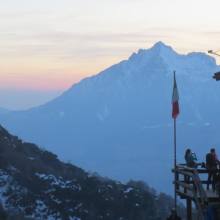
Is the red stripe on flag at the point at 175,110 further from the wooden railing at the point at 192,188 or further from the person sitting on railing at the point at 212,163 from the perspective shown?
the person sitting on railing at the point at 212,163

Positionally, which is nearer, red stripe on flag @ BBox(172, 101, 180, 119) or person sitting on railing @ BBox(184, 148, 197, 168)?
person sitting on railing @ BBox(184, 148, 197, 168)

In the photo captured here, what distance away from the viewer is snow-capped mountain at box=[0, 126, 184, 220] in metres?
109

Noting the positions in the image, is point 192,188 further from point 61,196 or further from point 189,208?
point 61,196

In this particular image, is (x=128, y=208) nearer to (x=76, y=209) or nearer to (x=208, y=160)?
(x=76, y=209)

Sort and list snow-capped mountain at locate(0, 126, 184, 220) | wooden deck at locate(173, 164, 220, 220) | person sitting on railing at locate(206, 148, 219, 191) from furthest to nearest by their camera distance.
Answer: snow-capped mountain at locate(0, 126, 184, 220), person sitting on railing at locate(206, 148, 219, 191), wooden deck at locate(173, 164, 220, 220)

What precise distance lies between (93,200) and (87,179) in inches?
535

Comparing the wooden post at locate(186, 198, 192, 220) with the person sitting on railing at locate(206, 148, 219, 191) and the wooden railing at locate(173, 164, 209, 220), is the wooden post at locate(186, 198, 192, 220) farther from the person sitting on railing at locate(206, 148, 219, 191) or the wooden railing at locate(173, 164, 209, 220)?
the person sitting on railing at locate(206, 148, 219, 191)

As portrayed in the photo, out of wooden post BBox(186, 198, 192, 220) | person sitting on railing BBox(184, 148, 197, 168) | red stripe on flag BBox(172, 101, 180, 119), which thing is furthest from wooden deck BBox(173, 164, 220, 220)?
red stripe on flag BBox(172, 101, 180, 119)

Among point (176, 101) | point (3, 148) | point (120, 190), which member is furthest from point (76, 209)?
point (176, 101)

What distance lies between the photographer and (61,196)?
384 feet

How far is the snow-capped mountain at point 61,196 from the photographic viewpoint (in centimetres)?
10906

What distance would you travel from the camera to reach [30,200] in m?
112

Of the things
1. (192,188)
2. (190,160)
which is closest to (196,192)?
(192,188)

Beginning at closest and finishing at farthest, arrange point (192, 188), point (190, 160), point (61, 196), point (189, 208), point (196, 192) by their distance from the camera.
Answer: point (196, 192) < point (192, 188) < point (189, 208) < point (190, 160) < point (61, 196)
